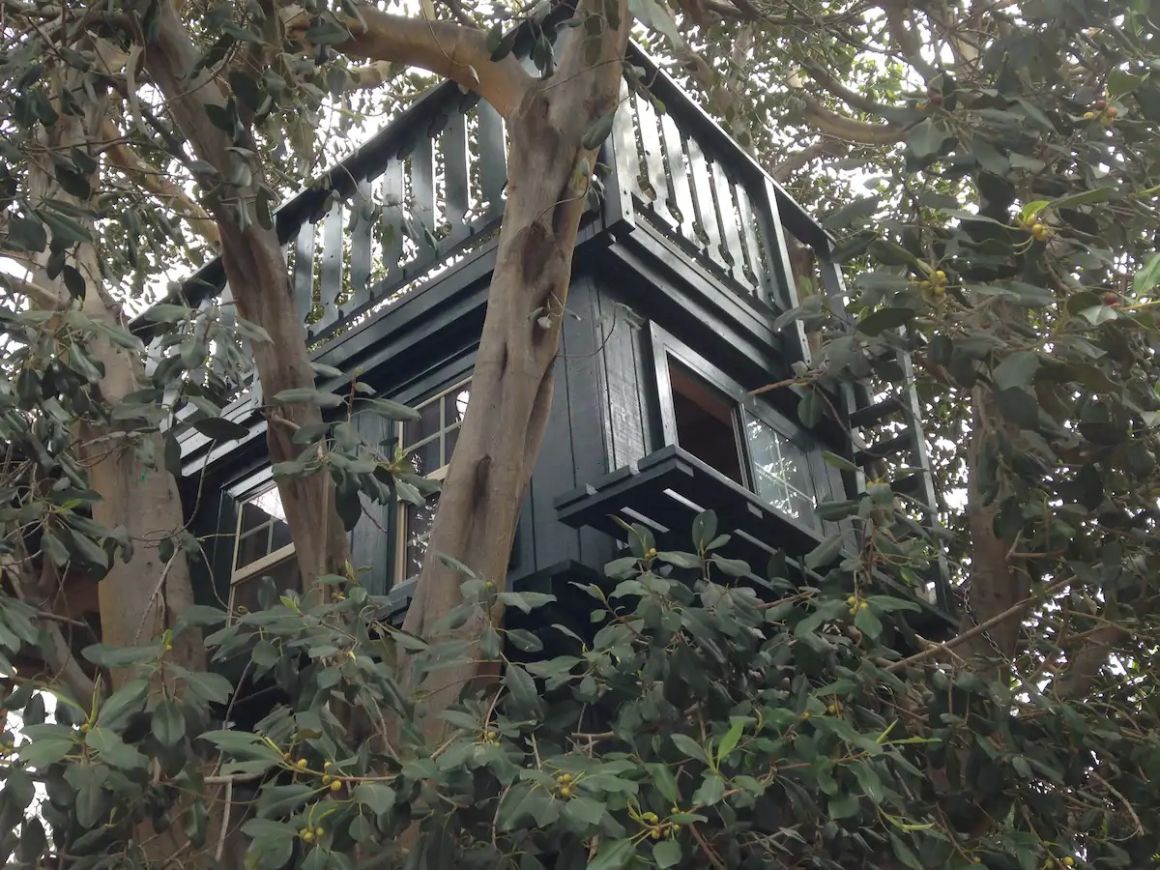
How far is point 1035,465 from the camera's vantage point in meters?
3.88

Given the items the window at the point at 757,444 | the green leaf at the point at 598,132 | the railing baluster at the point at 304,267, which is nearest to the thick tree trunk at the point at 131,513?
the green leaf at the point at 598,132

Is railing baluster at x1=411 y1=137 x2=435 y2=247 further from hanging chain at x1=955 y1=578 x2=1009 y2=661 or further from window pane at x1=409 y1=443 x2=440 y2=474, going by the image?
hanging chain at x1=955 y1=578 x2=1009 y2=661

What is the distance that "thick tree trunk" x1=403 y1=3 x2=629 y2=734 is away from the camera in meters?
3.83

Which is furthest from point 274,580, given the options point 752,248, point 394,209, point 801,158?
point 801,158

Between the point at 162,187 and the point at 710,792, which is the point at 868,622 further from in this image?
the point at 162,187

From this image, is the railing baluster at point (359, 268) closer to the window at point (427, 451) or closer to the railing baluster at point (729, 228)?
the window at point (427, 451)

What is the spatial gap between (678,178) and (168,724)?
4.46m

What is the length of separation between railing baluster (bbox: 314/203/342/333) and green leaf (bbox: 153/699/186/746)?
12.7 feet

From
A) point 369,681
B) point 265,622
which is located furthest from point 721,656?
point 265,622

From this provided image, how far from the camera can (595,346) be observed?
18.1 feet

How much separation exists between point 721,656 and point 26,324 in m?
2.56

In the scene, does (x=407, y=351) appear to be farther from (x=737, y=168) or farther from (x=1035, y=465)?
(x=1035, y=465)

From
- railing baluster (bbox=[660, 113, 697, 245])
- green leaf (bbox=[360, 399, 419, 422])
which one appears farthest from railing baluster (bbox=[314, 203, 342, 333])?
green leaf (bbox=[360, 399, 419, 422])

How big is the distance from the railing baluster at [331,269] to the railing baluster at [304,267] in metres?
0.13
